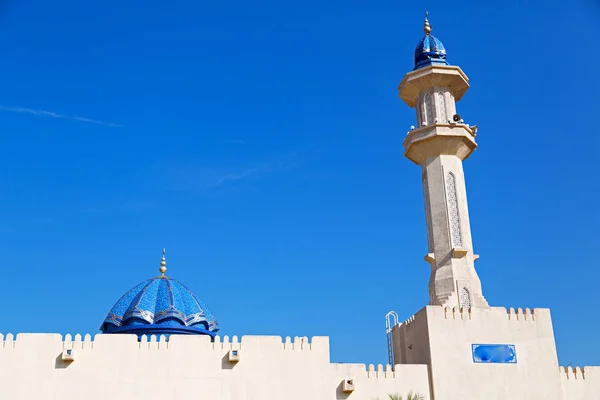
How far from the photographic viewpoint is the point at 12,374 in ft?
56.0

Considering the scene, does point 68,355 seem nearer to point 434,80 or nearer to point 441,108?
point 441,108

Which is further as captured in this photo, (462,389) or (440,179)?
(440,179)

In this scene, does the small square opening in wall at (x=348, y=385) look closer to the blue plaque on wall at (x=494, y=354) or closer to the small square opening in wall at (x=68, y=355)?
the blue plaque on wall at (x=494, y=354)

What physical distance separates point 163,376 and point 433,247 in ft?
29.1

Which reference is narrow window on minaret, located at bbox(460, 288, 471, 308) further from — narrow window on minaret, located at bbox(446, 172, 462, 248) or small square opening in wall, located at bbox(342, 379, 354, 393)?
small square opening in wall, located at bbox(342, 379, 354, 393)

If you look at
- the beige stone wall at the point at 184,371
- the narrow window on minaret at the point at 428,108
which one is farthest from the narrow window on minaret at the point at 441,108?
the beige stone wall at the point at 184,371

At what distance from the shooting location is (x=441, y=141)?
2177cm

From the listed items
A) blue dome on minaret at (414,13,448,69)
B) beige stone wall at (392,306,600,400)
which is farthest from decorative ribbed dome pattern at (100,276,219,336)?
blue dome on minaret at (414,13,448,69)

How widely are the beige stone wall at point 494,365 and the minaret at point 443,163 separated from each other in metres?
0.82

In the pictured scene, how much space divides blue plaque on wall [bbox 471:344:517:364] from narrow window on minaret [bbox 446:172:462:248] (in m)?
3.23

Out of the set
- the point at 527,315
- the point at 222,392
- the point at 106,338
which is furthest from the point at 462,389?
the point at 106,338

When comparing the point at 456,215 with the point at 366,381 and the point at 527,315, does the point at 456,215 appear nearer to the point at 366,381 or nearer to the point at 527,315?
the point at 527,315

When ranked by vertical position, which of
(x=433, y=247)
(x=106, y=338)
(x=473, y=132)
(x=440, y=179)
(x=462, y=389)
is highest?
(x=473, y=132)

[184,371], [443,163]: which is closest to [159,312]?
[184,371]
